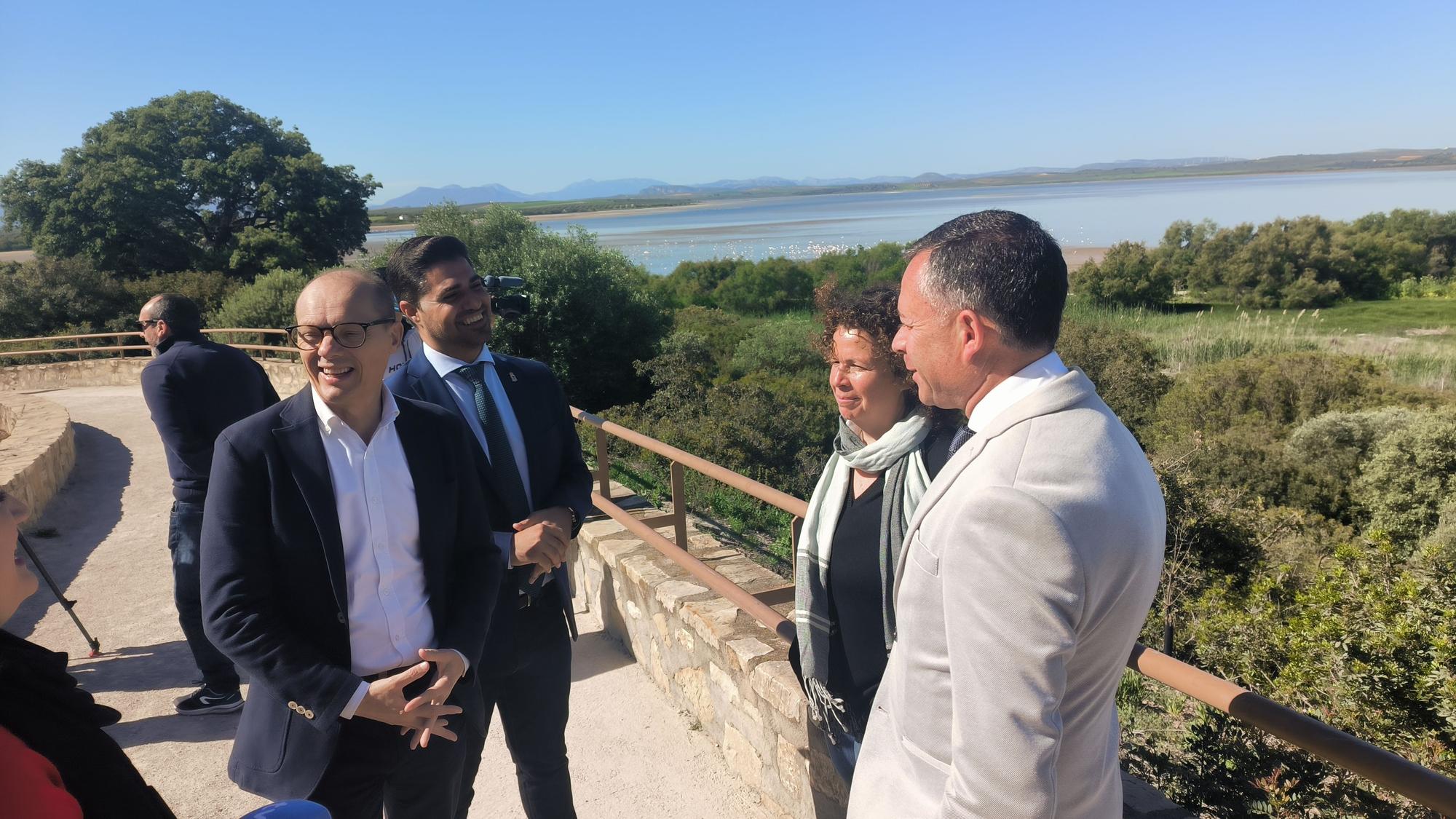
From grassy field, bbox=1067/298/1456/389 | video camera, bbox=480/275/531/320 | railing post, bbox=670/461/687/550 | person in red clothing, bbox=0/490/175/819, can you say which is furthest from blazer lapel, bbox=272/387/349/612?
grassy field, bbox=1067/298/1456/389

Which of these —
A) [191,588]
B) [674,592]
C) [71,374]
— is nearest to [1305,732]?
[674,592]

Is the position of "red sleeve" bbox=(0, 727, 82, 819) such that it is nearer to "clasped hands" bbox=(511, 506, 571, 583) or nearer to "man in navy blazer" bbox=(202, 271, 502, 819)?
"man in navy blazer" bbox=(202, 271, 502, 819)

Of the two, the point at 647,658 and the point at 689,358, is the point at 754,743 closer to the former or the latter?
the point at 647,658

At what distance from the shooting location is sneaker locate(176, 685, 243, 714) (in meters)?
3.76

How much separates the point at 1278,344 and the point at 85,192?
132 feet

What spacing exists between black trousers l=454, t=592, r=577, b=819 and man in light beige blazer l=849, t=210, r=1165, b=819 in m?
1.29

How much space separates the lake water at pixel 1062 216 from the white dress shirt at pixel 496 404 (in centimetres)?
5320

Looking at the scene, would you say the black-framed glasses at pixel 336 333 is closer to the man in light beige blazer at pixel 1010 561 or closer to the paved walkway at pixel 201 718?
the man in light beige blazer at pixel 1010 561

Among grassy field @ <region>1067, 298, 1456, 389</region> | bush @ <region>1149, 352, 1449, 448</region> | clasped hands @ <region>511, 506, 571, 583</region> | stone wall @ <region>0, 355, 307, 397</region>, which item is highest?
clasped hands @ <region>511, 506, 571, 583</region>

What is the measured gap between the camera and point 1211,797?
249cm

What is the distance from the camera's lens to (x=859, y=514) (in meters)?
1.90

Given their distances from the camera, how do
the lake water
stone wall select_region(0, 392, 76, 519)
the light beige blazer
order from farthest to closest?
1. the lake water
2. stone wall select_region(0, 392, 76, 519)
3. the light beige blazer

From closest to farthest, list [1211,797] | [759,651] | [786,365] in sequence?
[1211,797] < [759,651] < [786,365]

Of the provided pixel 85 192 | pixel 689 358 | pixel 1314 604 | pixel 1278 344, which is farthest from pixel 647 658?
pixel 85 192
